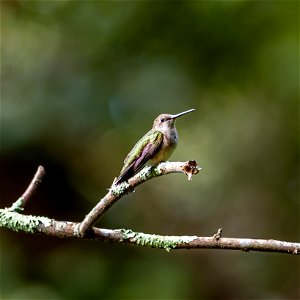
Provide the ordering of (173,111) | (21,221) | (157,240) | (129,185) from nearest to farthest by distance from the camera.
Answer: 1. (129,185)
2. (157,240)
3. (21,221)
4. (173,111)

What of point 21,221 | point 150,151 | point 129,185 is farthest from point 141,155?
point 21,221

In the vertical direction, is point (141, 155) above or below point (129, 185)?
above

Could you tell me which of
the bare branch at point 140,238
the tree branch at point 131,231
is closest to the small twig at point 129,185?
the tree branch at point 131,231

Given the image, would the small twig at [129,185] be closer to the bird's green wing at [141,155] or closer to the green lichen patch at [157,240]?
the bird's green wing at [141,155]

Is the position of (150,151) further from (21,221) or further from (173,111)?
(173,111)

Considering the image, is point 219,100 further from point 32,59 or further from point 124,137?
point 32,59

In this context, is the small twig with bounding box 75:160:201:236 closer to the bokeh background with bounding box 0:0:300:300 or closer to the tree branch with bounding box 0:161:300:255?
the tree branch with bounding box 0:161:300:255

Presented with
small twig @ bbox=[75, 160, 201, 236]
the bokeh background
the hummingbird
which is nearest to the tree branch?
small twig @ bbox=[75, 160, 201, 236]
